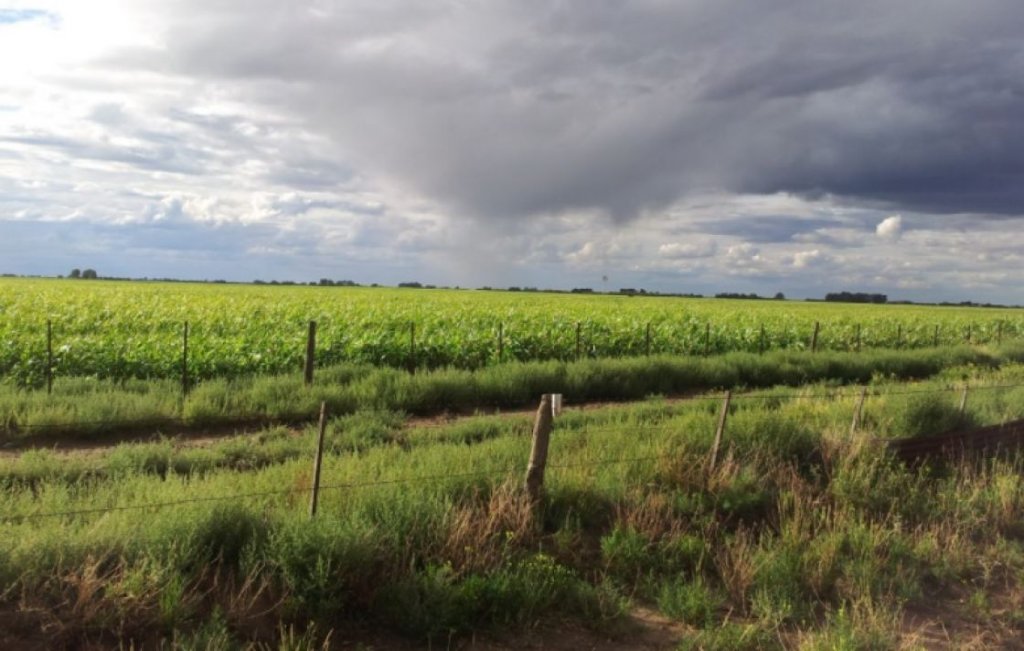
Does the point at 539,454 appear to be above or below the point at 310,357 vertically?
below

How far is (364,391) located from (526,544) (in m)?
8.09

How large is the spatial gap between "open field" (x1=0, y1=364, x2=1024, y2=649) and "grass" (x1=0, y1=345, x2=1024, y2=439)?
2.37 metres

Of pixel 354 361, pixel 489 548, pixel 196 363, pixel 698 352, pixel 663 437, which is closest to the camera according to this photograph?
pixel 489 548

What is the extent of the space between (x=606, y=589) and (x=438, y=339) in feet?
45.8

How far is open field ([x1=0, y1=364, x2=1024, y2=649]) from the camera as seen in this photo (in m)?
5.36

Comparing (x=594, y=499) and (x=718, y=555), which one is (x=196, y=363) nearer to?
(x=594, y=499)

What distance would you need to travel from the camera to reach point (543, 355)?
2138 centimetres

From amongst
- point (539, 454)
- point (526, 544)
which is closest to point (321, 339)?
point (539, 454)

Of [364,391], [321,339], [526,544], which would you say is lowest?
[526,544]

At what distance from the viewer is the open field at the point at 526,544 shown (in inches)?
211

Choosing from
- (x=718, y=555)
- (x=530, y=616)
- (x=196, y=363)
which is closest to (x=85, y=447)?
Result: (x=196, y=363)

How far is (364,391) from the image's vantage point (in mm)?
14508

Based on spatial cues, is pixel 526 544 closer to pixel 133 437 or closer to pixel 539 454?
pixel 539 454

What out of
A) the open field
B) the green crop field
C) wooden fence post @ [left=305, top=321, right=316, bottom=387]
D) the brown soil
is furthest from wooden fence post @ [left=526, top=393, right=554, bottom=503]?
the green crop field
